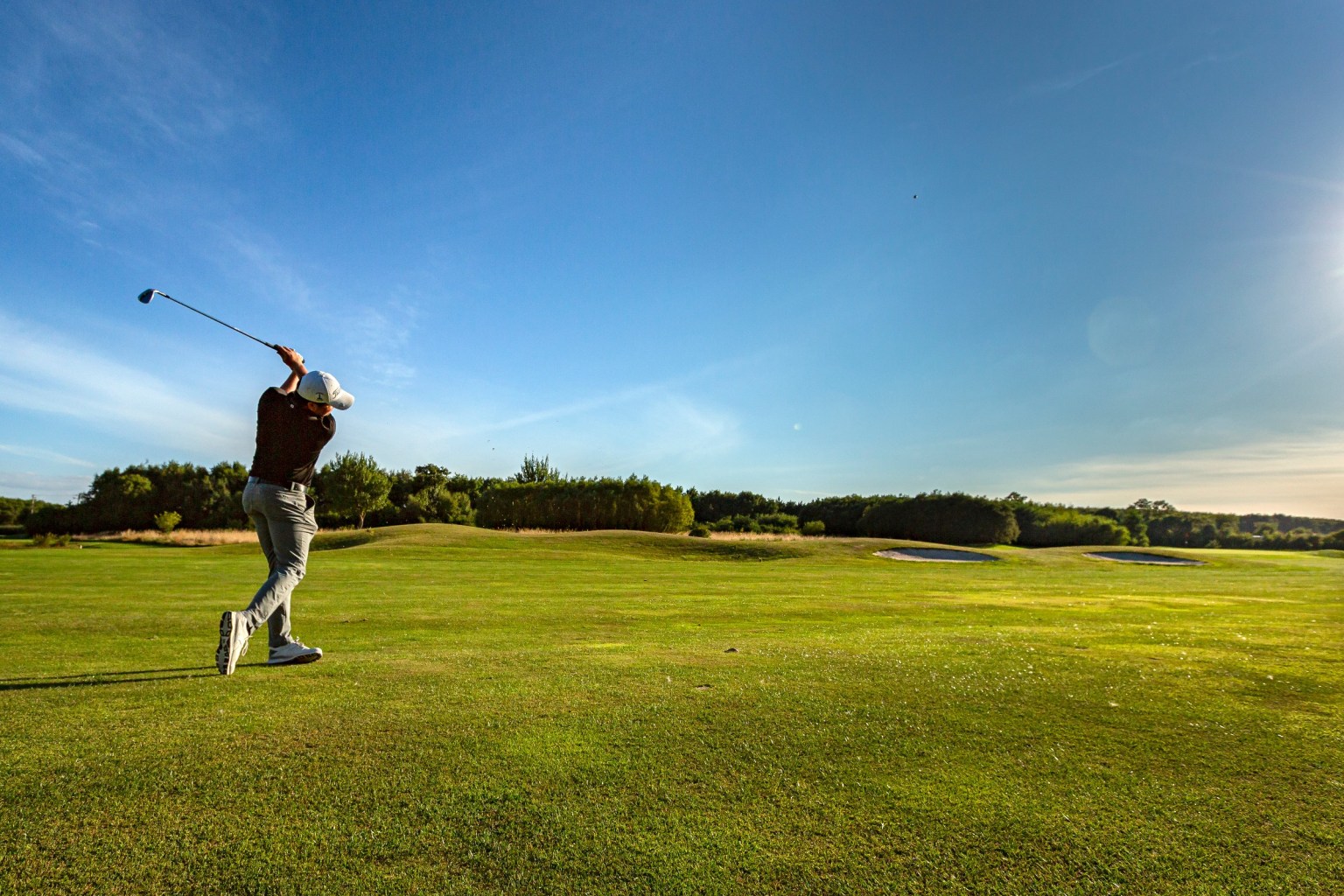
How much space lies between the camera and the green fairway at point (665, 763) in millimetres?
2797

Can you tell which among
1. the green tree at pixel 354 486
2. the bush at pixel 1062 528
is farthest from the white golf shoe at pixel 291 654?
the bush at pixel 1062 528

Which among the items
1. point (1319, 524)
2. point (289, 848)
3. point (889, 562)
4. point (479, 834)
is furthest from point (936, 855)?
point (1319, 524)

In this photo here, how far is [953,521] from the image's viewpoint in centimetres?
5944

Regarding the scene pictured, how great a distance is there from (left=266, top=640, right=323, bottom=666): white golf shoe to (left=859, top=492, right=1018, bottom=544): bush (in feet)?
190

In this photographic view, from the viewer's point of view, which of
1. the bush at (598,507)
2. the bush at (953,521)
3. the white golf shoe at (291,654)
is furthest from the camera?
the bush at (953,521)

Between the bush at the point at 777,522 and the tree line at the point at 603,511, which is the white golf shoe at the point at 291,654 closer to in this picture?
the tree line at the point at 603,511

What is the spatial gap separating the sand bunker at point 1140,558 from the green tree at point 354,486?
2240 inches

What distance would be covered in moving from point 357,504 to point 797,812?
205 ft

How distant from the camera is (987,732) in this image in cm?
447

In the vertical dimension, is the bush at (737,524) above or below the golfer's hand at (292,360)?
below

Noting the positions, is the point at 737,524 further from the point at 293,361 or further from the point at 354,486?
the point at 293,361

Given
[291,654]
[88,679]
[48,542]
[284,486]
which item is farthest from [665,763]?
[48,542]

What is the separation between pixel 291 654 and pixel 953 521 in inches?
2423

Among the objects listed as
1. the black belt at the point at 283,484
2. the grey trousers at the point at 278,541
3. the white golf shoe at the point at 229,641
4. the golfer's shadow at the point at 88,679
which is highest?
the black belt at the point at 283,484
